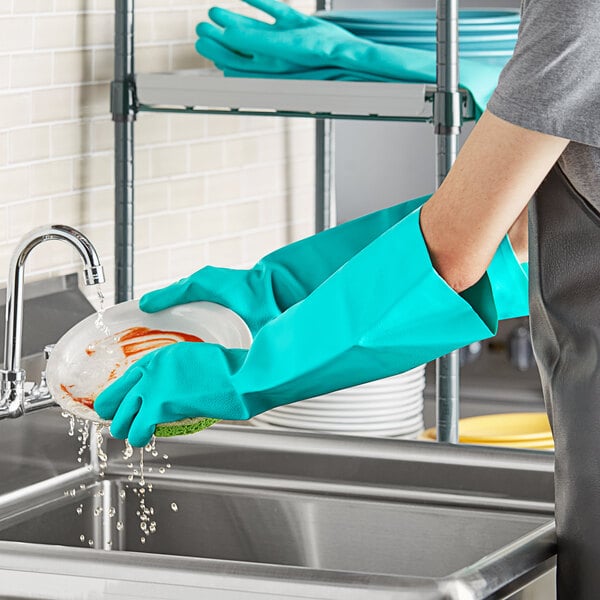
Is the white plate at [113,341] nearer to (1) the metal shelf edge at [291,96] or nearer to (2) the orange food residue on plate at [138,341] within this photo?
(2) the orange food residue on plate at [138,341]

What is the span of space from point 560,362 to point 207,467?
580mm

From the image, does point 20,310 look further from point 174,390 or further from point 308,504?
point 308,504

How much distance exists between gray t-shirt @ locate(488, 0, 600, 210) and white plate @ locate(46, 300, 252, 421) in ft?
1.39

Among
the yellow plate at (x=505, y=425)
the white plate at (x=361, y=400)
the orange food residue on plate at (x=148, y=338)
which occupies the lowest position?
the yellow plate at (x=505, y=425)

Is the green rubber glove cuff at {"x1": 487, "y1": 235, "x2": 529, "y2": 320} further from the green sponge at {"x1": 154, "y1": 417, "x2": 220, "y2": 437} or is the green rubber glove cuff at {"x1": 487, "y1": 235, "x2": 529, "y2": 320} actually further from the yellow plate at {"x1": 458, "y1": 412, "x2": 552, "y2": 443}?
the yellow plate at {"x1": 458, "y1": 412, "x2": 552, "y2": 443}

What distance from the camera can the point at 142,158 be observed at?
6.59 feet

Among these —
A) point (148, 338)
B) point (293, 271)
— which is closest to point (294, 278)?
point (293, 271)

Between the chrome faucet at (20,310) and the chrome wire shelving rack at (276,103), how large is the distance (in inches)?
18.9

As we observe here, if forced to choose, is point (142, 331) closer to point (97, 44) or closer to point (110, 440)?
point (110, 440)

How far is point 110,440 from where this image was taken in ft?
5.49

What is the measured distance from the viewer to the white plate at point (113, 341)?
1.25m

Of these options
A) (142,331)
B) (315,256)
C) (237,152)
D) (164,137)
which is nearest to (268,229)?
(237,152)

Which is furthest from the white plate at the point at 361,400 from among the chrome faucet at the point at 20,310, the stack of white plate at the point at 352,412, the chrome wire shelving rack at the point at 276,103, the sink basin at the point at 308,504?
the chrome faucet at the point at 20,310

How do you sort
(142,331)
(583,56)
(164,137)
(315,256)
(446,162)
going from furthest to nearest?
(164,137) → (446,162) → (315,256) → (142,331) → (583,56)
